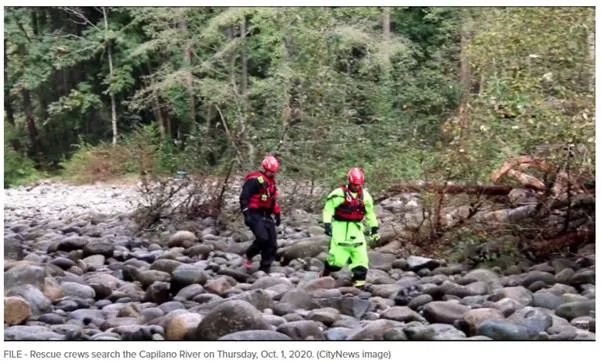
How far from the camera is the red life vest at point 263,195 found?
785 centimetres

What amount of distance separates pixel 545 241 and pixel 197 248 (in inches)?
139

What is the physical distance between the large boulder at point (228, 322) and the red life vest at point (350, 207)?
2.06 metres

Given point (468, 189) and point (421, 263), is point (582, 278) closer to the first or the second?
point (421, 263)

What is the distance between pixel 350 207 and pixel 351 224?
6.2 inches

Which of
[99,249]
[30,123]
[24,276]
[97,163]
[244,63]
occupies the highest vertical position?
[244,63]

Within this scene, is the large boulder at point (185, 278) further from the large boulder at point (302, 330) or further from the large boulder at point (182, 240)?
the large boulder at point (182, 240)

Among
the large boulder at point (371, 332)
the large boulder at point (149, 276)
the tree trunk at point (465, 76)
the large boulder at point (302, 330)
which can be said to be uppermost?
the tree trunk at point (465, 76)

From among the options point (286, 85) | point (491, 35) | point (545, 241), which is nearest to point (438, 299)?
point (545, 241)

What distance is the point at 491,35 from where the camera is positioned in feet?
26.7

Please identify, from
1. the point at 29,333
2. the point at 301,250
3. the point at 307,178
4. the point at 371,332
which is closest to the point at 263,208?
the point at 301,250

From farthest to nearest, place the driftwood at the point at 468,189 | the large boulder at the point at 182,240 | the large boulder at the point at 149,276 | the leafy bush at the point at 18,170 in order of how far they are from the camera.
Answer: the leafy bush at the point at 18,170
the large boulder at the point at 182,240
the driftwood at the point at 468,189
the large boulder at the point at 149,276

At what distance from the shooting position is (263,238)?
26.6ft

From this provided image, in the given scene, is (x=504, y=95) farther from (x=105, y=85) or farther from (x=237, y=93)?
(x=105, y=85)

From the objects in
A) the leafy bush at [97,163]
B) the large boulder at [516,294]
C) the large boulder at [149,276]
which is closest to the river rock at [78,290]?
the large boulder at [149,276]
